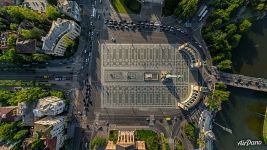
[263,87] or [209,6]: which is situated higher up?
[209,6]

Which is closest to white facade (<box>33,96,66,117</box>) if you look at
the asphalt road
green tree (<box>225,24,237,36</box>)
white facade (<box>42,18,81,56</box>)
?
the asphalt road

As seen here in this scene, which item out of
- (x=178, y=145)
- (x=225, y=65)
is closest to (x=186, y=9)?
(x=225, y=65)

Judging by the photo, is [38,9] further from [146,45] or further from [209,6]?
[209,6]

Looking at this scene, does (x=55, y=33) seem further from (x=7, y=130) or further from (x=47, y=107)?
(x=7, y=130)

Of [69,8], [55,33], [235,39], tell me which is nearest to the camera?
[55,33]

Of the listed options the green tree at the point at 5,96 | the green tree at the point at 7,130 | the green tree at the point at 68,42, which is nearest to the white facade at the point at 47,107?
the green tree at the point at 7,130

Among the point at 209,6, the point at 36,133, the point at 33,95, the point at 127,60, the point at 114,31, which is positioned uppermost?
the point at 209,6

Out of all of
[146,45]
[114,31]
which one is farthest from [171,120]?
[114,31]
